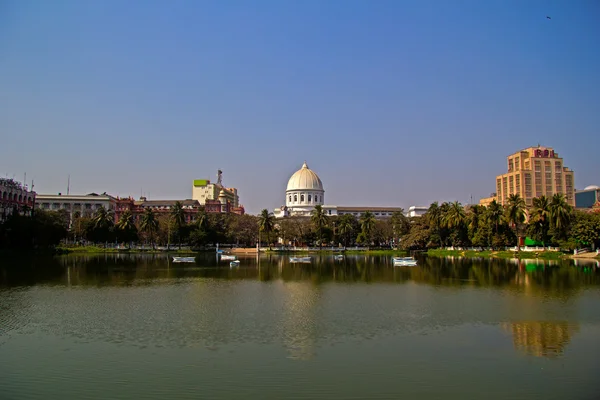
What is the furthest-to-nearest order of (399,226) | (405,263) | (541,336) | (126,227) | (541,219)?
1. (399,226)
2. (126,227)
3. (541,219)
4. (405,263)
5. (541,336)

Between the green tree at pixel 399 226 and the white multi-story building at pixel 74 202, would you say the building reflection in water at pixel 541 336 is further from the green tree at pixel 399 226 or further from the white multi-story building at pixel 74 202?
the white multi-story building at pixel 74 202

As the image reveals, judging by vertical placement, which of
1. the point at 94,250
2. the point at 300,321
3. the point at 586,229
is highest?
the point at 586,229

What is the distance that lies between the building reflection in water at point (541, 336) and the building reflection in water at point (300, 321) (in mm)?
7559

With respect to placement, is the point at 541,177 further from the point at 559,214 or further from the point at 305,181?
the point at 559,214

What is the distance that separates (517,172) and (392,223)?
2455 inches

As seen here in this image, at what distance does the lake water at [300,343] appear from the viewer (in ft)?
48.9

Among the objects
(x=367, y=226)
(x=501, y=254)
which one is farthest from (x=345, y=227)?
(x=501, y=254)

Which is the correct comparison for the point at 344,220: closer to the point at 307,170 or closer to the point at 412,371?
the point at 307,170

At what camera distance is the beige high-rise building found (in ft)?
497

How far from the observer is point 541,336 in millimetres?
20750

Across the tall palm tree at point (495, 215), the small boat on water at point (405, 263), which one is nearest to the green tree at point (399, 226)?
the tall palm tree at point (495, 215)

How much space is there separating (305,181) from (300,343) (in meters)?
131

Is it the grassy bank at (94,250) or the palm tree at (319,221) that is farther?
the palm tree at (319,221)

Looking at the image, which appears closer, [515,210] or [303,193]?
[515,210]
